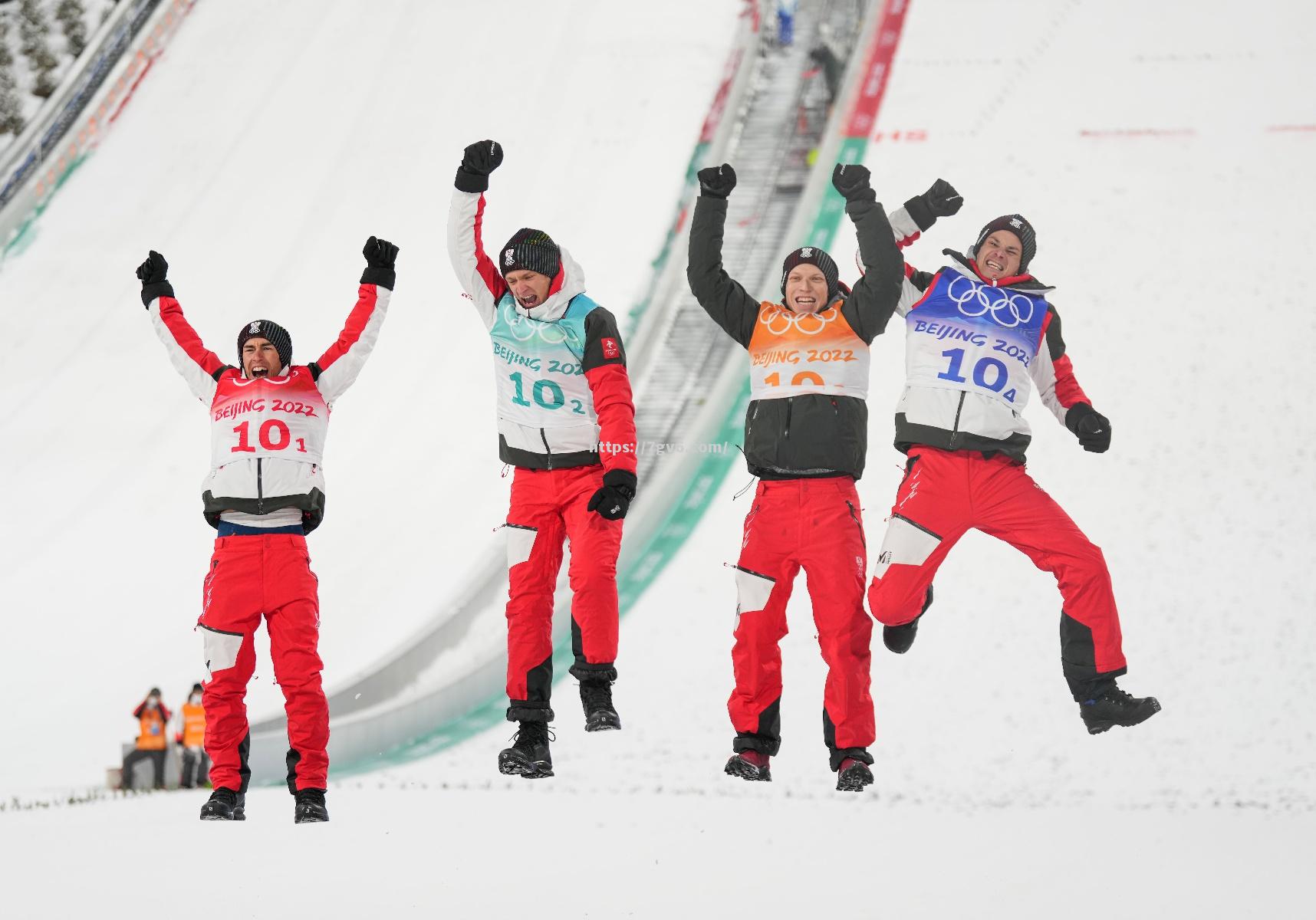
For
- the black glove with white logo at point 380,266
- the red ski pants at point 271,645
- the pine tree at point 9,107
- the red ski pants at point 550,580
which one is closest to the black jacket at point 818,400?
the red ski pants at point 550,580

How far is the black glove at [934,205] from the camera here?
4945 millimetres

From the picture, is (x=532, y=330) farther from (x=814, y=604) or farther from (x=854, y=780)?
(x=854, y=780)

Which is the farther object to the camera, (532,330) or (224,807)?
(532,330)

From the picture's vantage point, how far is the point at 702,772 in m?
7.39

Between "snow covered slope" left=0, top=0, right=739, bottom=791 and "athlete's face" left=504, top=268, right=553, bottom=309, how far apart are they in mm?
4092

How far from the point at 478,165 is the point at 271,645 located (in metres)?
1.67

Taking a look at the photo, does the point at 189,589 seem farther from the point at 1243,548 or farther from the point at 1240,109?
the point at 1240,109

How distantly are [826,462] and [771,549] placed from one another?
0.33m

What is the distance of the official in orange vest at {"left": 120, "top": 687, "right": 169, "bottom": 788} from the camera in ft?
27.1

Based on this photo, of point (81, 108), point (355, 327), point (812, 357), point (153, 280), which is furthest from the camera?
point (81, 108)

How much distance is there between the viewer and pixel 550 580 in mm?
5074

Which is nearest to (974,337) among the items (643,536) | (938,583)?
(938,583)

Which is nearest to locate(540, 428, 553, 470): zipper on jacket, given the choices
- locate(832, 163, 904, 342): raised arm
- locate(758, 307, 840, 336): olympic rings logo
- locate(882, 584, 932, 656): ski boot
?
locate(758, 307, 840, 336): olympic rings logo

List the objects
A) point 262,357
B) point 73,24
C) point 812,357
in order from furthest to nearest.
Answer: point 73,24 → point 262,357 → point 812,357
